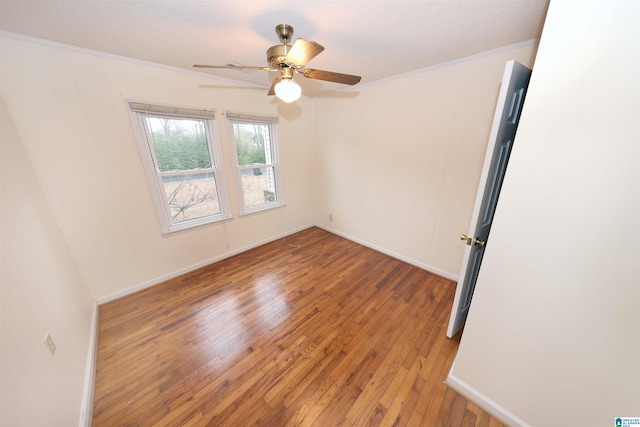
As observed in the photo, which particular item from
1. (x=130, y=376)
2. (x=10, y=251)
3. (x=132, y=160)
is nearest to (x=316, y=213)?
(x=132, y=160)

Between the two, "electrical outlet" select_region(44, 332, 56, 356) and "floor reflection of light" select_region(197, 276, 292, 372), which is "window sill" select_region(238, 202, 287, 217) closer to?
"floor reflection of light" select_region(197, 276, 292, 372)

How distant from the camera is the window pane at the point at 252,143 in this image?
2.91m

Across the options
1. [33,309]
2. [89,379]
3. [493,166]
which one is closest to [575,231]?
[493,166]

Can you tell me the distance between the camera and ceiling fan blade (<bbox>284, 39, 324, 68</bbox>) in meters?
1.08

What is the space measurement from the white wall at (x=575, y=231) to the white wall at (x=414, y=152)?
134cm

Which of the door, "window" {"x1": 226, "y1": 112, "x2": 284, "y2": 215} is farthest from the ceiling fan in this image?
"window" {"x1": 226, "y1": 112, "x2": 284, "y2": 215}

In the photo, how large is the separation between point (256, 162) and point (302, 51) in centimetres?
220

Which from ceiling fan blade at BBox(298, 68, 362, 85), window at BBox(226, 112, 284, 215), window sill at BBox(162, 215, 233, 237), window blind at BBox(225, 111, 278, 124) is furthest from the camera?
window at BBox(226, 112, 284, 215)

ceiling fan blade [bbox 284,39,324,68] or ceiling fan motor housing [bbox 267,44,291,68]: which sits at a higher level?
ceiling fan motor housing [bbox 267,44,291,68]

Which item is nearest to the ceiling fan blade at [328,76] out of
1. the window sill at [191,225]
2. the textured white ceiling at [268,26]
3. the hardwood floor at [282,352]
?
the textured white ceiling at [268,26]

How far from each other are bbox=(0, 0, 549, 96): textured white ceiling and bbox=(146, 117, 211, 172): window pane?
0.60 meters

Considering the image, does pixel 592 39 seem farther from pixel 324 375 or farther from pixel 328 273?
pixel 328 273

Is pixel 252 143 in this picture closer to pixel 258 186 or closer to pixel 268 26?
pixel 258 186

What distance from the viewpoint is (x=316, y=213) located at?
4.11 metres
